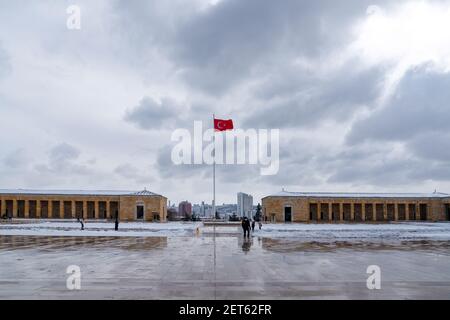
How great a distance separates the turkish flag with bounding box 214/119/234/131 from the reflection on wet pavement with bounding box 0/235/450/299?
36.5 feet

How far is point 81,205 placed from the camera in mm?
73750

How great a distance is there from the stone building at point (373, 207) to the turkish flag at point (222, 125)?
43263 millimetres

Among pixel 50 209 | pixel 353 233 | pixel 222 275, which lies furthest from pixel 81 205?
pixel 222 275

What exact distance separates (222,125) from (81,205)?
52.8m

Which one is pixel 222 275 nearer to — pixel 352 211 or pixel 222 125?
pixel 222 125

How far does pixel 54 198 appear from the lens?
71812 millimetres

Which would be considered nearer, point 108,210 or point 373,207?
point 108,210

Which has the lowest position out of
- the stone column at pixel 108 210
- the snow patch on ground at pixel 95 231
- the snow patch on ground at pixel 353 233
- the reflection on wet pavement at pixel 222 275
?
the snow patch on ground at pixel 353 233

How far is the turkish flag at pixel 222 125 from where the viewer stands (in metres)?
28.8

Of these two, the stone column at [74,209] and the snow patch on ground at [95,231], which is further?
the stone column at [74,209]

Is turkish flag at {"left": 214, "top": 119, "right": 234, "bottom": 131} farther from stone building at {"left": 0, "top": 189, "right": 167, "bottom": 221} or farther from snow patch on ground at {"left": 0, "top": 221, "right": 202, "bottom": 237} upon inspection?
stone building at {"left": 0, "top": 189, "right": 167, "bottom": 221}

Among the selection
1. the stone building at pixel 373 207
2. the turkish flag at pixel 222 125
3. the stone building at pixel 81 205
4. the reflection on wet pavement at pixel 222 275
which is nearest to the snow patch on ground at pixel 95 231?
the turkish flag at pixel 222 125

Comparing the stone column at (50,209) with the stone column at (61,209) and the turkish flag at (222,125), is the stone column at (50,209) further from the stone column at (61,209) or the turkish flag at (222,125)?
the turkish flag at (222,125)
